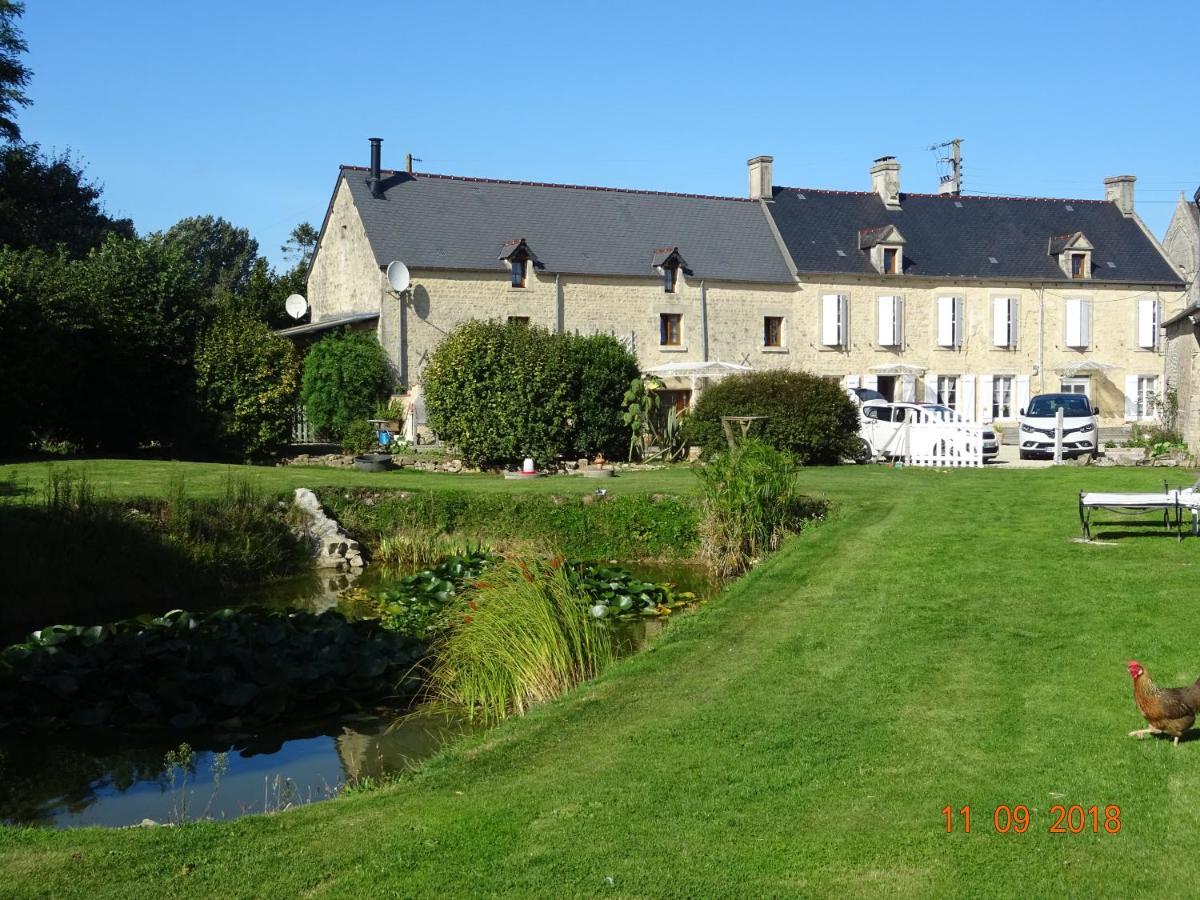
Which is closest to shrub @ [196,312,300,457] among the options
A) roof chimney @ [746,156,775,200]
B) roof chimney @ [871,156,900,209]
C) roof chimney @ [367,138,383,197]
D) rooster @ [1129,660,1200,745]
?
roof chimney @ [367,138,383,197]

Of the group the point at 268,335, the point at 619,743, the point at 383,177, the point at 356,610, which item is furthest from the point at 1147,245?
the point at 619,743

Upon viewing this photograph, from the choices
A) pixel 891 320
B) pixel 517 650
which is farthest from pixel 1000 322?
pixel 517 650

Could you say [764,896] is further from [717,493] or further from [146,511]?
[146,511]

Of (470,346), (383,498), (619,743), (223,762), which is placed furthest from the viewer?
(470,346)

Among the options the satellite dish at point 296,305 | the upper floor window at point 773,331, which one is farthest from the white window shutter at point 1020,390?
the satellite dish at point 296,305

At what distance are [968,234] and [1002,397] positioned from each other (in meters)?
5.52

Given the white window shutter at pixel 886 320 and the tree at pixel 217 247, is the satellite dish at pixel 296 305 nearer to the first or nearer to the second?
the white window shutter at pixel 886 320

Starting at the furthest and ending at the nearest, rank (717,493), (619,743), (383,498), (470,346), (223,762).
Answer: (470,346), (383,498), (717,493), (223,762), (619,743)

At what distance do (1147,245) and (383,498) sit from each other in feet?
106

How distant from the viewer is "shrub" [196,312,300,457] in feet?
77.8

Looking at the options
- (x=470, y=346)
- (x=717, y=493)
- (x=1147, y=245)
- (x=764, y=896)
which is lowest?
(x=764, y=896)

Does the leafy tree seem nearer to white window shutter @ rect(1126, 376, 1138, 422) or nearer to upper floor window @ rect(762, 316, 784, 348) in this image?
upper floor window @ rect(762, 316, 784, 348)

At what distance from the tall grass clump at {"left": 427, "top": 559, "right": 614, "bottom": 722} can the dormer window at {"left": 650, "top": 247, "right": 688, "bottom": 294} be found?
2567 centimetres

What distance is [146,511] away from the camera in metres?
14.2
